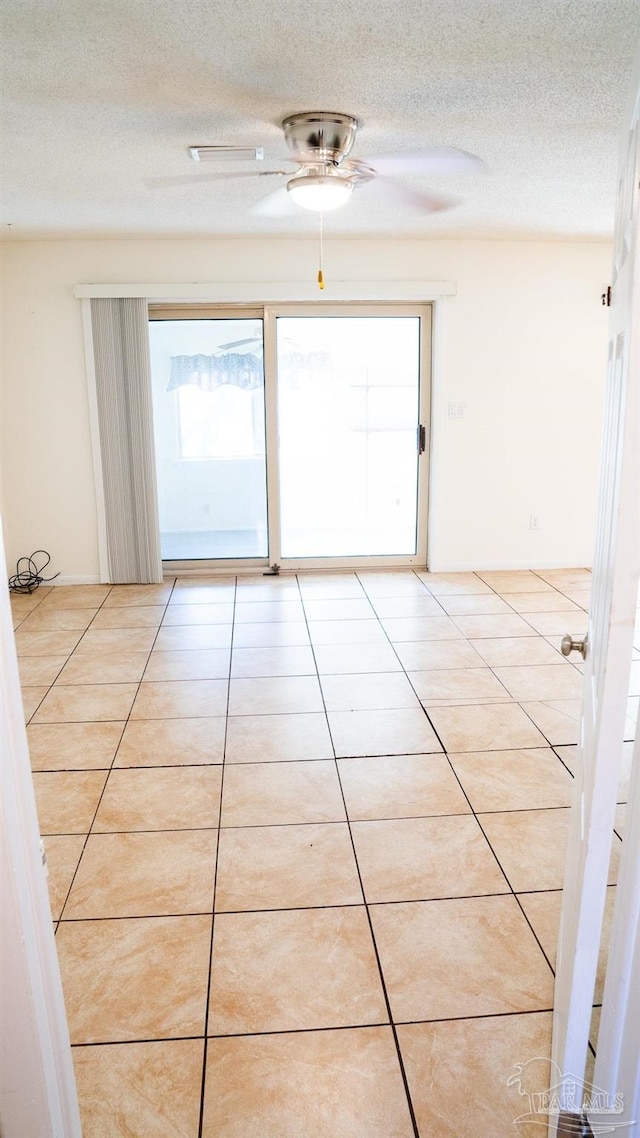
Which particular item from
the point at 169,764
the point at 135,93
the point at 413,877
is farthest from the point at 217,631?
the point at 135,93

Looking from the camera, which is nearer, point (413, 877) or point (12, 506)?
point (413, 877)

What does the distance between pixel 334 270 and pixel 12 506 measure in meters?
2.84

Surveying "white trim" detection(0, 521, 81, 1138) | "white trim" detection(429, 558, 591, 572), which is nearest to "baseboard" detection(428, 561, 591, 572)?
"white trim" detection(429, 558, 591, 572)

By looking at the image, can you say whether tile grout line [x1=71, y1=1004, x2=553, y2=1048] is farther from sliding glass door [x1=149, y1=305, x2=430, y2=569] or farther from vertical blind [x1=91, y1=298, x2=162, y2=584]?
sliding glass door [x1=149, y1=305, x2=430, y2=569]

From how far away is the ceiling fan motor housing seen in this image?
2738mm

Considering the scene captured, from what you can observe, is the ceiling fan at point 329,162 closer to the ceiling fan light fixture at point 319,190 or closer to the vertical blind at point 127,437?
the ceiling fan light fixture at point 319,190

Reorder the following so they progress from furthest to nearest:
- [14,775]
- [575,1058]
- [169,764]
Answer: [169,764]
[575,1058]
[14,775]

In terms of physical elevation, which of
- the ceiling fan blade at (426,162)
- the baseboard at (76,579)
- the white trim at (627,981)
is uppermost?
the ceiling fan blade at (426,162)

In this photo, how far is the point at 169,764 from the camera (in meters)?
3.06

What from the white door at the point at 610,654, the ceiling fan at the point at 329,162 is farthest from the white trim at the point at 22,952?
the ceiling fan at the point at 329,162

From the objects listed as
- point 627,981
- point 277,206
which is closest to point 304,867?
point 627,981

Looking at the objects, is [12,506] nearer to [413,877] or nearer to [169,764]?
[169,764]

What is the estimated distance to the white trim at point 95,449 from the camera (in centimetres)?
535

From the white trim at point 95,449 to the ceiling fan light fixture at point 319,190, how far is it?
2791 mm
